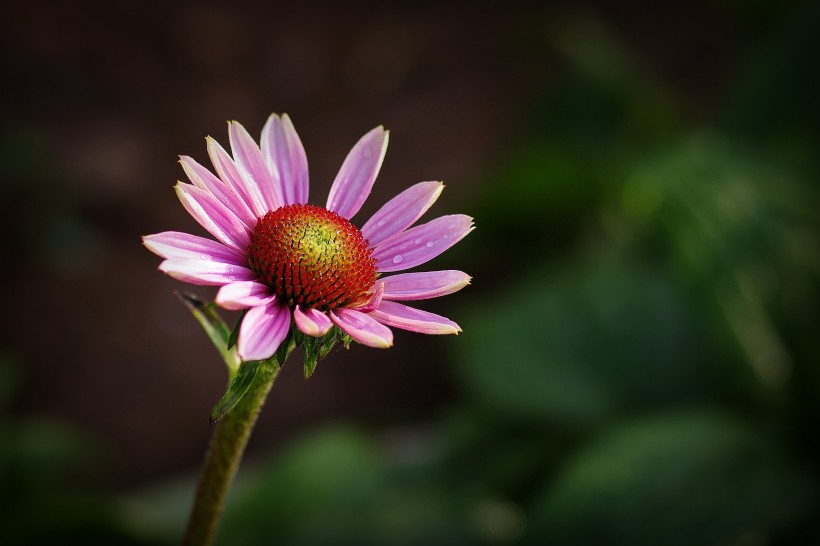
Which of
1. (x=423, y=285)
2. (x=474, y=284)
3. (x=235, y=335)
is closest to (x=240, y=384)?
(x=235, y=335)

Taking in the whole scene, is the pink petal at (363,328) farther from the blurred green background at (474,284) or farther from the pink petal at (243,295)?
the blurred green background at (474,284)

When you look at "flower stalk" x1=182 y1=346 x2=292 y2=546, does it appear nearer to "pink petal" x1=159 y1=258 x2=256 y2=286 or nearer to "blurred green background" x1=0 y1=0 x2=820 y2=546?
"pink petal" x1=159 y1=258 x2=256 y2=286

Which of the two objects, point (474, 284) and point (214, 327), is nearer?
point (214, 327)

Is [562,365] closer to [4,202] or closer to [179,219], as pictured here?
Result: [179,219]

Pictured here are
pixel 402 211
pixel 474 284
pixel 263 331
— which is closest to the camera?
pixel 263 331

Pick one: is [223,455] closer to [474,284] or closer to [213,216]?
[213,216]

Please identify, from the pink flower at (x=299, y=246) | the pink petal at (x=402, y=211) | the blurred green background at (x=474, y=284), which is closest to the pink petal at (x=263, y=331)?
the pink flower at (x=299, y=246)
